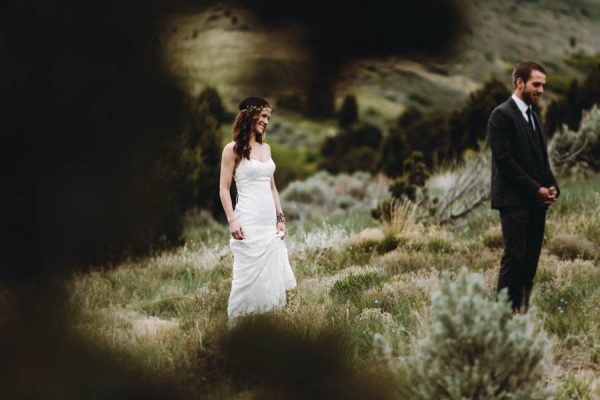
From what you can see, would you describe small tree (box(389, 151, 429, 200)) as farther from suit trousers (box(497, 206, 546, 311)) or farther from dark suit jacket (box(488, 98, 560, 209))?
dark suit jacket (box(488, 98, 560, 209))

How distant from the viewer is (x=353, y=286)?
20.6 ft

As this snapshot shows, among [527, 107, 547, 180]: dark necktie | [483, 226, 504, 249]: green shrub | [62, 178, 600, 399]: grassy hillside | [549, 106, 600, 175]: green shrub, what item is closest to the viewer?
[62, 178, 600, 399]: grassy hillside

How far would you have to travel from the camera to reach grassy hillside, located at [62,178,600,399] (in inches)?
148

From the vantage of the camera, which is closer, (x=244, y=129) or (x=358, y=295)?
(x=244, y=129)

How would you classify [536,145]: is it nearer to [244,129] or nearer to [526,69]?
[526,69]

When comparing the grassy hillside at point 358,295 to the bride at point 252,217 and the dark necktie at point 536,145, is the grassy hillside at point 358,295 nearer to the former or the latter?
the bride at point 252,217

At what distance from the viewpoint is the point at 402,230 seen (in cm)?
851

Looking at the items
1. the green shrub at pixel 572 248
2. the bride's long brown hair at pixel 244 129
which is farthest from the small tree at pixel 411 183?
the bride's long brown hair at pixel 244 129

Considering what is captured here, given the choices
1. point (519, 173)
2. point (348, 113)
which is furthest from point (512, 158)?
point (348, 113)

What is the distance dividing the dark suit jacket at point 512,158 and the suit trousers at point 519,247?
0.08 meters

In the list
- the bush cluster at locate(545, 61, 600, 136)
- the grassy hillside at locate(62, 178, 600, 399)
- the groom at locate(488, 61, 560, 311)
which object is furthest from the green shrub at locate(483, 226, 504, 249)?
the bush cluster at locate(545, 61, 600, 136)

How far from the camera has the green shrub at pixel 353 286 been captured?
5.93 meters

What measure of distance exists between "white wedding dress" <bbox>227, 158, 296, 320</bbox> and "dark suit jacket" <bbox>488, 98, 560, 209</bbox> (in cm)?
172

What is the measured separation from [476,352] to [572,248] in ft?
→ 15.1
